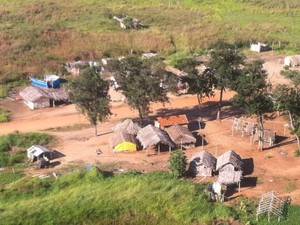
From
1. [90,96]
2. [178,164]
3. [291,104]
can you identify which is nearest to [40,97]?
[90,96]

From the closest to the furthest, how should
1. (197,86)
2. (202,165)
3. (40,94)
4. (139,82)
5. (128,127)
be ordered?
(202,165) → (128,127) → (139,82) → (197,86) → (40,94)

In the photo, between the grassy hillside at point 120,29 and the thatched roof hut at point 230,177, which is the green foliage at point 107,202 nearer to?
the thatched roof hut at point 230,177

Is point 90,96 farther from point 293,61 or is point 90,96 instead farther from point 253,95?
point 293,61

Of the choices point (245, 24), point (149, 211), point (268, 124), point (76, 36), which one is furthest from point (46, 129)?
point (245, 24)

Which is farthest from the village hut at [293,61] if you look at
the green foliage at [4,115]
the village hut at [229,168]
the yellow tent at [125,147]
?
the green foliage at [4,115]

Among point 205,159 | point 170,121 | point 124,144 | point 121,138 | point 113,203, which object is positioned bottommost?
point 113,203

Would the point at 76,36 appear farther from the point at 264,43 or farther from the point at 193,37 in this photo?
the point at 264,43

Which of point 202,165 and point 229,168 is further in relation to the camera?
point 202,165
